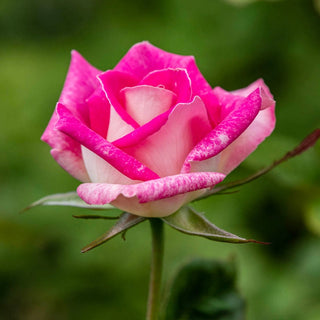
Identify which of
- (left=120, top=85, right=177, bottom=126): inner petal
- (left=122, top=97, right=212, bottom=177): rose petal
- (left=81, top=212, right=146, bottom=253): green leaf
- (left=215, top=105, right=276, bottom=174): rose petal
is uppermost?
(left=120, top=85, right=177, bottom=126): inner petal

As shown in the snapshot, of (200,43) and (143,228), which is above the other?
(200,43)

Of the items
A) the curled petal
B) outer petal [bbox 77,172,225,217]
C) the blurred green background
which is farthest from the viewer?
the blurred green background

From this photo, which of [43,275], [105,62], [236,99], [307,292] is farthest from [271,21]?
[236,99]

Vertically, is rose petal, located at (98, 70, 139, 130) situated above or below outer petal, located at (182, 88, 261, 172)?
above

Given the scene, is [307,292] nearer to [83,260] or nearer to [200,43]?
[83,260]

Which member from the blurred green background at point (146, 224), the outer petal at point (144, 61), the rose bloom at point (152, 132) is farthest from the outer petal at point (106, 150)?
the blurred green background at point (146, 224)

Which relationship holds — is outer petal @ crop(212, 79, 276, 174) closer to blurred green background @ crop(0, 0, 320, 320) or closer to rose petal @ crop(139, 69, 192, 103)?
rose petal @ crop(139, 69, 192, 103)

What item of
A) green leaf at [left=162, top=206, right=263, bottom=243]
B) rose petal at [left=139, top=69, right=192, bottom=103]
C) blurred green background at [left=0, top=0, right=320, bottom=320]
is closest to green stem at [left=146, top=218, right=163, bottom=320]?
green leaf at [left=162, top=206, right=263, bottom=243]

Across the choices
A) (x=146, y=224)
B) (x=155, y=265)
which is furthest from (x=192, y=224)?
(x=146, y=224)

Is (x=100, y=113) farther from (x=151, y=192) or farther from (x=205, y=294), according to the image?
(x=205, y=294)
